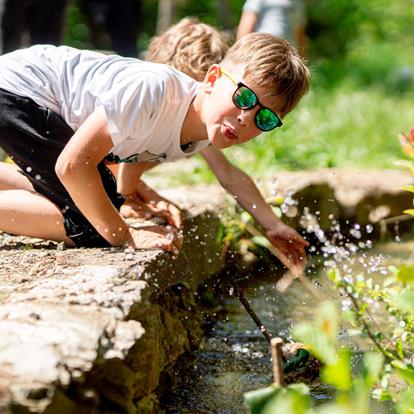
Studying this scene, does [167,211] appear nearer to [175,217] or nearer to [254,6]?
[175,217]

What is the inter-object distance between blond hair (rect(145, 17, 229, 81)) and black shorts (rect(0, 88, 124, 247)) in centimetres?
72

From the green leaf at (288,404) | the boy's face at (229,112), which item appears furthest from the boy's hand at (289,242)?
the green leaf at (288,404)

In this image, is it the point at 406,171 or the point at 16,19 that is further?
the point at 406,171

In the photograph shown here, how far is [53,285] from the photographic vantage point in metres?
2.16

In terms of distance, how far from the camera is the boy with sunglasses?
2531 mm

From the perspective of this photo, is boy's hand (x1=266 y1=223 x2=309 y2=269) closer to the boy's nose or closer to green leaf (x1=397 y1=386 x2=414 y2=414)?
the boy's nose

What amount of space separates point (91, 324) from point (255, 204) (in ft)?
4.46

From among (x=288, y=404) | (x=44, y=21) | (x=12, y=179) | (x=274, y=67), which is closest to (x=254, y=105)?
(x=274, y=67)

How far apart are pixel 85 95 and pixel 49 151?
9.5 inches

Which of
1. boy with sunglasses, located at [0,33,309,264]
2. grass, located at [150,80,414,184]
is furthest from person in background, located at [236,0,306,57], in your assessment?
boy with sunglasses, located at [0,33,309,264]

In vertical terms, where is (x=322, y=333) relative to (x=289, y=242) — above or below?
above

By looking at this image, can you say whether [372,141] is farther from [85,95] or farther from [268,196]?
[85,95]

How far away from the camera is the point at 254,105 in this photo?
2588 mm

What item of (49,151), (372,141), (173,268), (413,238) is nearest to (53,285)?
(173,268)
